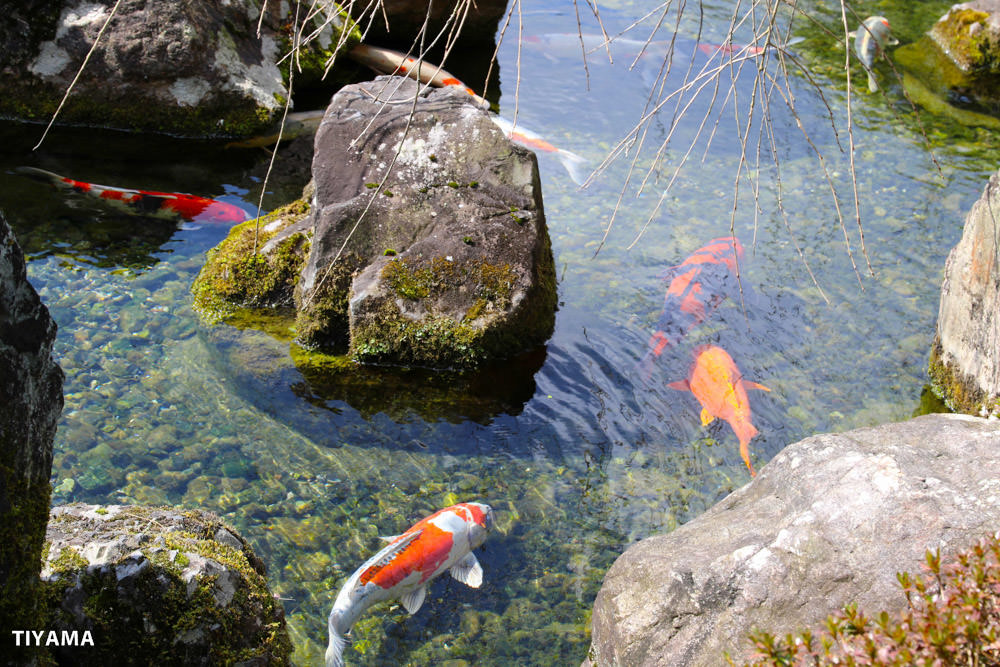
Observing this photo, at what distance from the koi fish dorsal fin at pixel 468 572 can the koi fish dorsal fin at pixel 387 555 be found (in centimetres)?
31

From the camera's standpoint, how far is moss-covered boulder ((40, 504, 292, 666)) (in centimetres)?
300

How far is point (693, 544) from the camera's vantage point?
3678 mm

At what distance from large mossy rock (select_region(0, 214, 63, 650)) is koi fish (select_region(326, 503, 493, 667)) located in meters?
1.72

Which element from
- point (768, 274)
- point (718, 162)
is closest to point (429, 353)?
point (768, 274)

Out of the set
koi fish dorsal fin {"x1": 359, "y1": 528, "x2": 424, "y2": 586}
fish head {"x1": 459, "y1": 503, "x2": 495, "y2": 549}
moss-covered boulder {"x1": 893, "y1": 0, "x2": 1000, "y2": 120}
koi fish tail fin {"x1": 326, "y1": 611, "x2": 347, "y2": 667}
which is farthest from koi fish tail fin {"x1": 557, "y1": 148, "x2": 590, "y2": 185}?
koi fish tail fin {"x1": 326, "y1": 611, "x2": 347, "y2": 667}

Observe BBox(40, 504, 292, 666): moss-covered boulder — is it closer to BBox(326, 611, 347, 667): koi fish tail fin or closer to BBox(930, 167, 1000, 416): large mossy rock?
BBox(326, 611, 347, 667): koi fish tail fin

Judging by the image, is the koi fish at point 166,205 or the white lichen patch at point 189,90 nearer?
the koi fish at point 166,205

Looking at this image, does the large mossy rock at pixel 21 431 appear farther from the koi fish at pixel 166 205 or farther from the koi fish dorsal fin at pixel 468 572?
the koi fish at pixel 166 205

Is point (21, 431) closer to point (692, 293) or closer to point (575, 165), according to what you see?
point (692, 293)

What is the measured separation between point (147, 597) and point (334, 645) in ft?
4.17

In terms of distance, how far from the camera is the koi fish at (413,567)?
416 centimetres

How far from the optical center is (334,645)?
4078 mm

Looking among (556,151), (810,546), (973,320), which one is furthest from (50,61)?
(973,320)

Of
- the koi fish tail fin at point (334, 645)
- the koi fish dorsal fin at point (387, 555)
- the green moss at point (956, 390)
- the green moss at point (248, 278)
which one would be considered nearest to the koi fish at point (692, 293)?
the green moss at point (956, 390)
